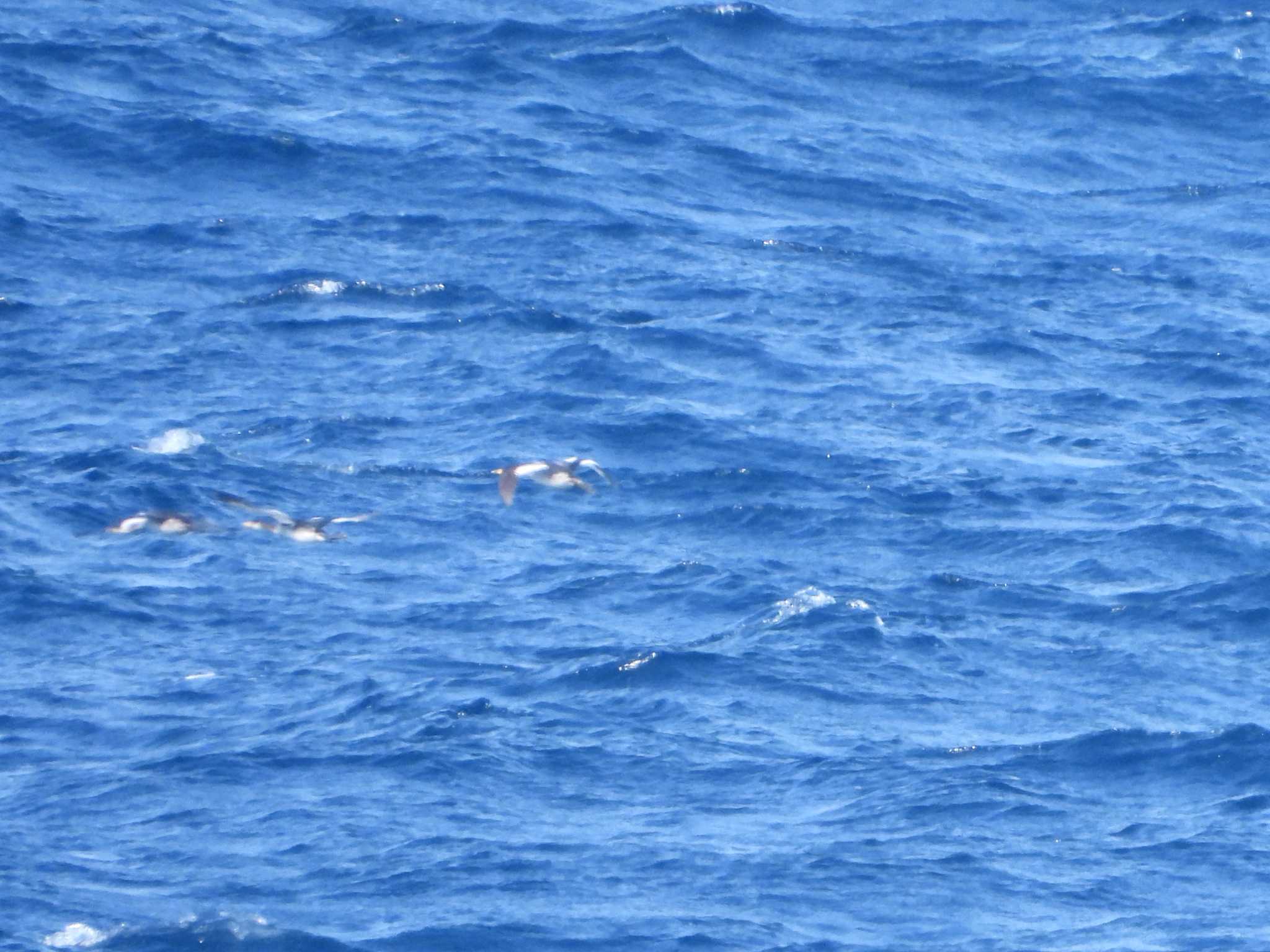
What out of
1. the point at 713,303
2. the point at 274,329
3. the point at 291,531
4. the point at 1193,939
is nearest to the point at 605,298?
the point at 713,303

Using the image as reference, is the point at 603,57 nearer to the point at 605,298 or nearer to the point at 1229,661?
the point at 605,298

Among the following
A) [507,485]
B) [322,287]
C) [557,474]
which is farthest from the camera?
[322,287]

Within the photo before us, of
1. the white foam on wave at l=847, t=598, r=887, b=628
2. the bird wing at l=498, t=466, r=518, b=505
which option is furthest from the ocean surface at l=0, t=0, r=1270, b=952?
the bird wing at l=498, t=466, r=518, b=505

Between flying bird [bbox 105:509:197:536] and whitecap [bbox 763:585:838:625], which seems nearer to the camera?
whitecap [bbox 763:585:838:625]

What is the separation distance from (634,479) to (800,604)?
2909 millimetres

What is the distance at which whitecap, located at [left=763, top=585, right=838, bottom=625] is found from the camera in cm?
1930

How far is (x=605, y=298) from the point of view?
84.9ft

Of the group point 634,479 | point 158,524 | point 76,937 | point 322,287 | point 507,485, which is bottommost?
point 76,937

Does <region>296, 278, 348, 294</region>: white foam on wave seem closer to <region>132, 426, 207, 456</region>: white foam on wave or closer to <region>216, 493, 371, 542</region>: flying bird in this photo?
<region>132, 426, 207, 456</region>: white foam on wave

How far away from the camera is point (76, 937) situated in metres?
14.6

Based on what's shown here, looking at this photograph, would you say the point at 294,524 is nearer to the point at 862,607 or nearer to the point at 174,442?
the point at 174,442

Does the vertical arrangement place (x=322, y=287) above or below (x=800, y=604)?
above

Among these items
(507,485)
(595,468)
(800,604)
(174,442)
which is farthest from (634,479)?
(174,442)

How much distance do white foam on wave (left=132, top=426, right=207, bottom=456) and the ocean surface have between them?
0.06 metres
